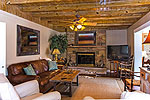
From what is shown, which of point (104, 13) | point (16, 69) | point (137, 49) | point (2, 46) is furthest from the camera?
point (137, 49)

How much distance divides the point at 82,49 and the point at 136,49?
3253 millimetres

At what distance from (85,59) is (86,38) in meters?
1.34

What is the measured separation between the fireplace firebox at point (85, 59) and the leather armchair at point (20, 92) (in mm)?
5515

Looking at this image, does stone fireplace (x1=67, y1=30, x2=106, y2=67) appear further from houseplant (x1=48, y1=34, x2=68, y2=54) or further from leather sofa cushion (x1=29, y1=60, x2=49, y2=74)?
leather sofa cushion (x1=29, y1=60, x2=49, y2=74)

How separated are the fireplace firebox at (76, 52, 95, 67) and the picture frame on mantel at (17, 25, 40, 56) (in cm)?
314

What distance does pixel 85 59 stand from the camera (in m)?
7.82

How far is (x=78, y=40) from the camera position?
25.5 ft

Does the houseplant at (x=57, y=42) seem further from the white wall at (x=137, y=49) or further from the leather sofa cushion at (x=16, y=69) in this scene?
the white wall at (x=137, y=49)

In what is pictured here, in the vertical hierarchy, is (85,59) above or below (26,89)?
above

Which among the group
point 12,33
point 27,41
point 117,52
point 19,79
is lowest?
point 19,79

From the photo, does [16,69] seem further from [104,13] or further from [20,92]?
[104,13]

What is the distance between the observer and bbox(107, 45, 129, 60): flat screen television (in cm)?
670

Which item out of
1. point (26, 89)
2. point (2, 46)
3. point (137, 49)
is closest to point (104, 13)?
point (137, 49)

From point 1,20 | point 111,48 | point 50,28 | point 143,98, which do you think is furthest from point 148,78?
point 50,28
